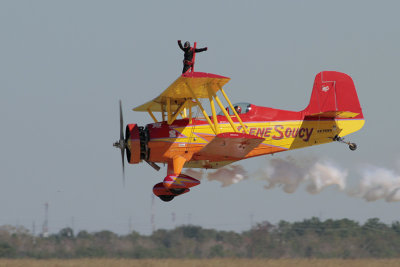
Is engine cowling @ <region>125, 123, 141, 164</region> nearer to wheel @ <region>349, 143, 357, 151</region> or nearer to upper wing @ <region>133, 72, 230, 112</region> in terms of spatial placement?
upper wing @ <region>133, 72, 230, 112</region>

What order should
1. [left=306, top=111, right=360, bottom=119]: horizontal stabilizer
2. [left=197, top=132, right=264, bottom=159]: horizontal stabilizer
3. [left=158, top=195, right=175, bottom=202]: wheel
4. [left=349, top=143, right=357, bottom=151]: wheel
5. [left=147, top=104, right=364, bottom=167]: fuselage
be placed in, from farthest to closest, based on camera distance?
[left=349, top=143, right=357, bottom=151]: wheel < [left=306, top=111, right=360, bottom=119]: horizontal stabilizer < [left=158, top=195, right=175, bottom=202]: wheel < [left=147, top=104, right=364, bottom=167]: fuselage < [left=197, top=132, right=264, bottom=159]: horizontal stabilizer

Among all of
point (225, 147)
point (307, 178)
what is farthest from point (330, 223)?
point (225, 147)

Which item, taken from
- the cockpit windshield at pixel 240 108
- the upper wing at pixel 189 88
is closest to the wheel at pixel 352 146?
the cockpit windshield at pixel 240 108

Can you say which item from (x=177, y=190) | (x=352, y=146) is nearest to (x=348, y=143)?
(x=352, y=146)

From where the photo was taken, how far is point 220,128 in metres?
26.0

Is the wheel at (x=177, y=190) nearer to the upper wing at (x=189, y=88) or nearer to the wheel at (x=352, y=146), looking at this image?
the upper wing at (x=189, y=88)

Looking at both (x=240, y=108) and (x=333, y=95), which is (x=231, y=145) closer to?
A: (x=240, y=108)

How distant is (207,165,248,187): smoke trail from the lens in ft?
91.2

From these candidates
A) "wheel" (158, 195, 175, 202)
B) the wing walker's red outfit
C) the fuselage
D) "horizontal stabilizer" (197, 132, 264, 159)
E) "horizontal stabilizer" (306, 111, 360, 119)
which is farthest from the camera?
"horizontal stabilizer" (306, 111, 360, 119)

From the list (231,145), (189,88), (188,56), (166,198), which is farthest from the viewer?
(166,198)

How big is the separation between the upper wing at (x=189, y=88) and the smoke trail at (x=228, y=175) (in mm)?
2192

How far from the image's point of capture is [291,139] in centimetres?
2692

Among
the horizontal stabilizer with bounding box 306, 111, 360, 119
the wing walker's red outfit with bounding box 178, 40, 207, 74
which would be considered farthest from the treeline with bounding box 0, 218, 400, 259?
the wing walker's red outfit with bounding box 178, 40, 207, 74

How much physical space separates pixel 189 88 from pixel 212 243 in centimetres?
485
